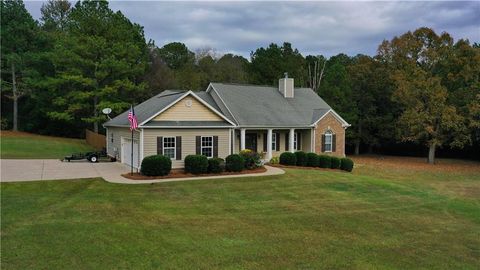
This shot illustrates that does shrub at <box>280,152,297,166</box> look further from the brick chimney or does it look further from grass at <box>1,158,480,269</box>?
the brick chimney

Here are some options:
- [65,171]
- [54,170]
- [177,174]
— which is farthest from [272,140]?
[54,170]

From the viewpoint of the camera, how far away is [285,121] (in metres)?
29.0

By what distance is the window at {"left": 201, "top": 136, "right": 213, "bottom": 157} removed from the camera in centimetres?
2314

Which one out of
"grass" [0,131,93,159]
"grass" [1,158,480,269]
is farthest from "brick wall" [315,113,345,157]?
"grass" [0,131,93,159]

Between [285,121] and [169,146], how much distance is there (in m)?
10.1

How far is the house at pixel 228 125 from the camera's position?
22047 millimetres

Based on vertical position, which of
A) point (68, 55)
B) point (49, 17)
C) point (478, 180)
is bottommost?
point (478, 180)

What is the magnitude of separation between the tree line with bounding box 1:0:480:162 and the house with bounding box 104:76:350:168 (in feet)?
28.0

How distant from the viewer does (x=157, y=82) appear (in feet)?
158

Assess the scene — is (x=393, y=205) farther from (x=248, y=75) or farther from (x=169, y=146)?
(x=248, y=75)

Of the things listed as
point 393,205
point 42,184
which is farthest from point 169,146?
point 393,205

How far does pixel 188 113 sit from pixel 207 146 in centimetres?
219

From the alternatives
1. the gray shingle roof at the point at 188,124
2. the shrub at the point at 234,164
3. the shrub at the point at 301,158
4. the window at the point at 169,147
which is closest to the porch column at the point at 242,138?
the gray shingle roof at the point at 188,124

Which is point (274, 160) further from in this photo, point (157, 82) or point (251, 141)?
point (157, 82)
